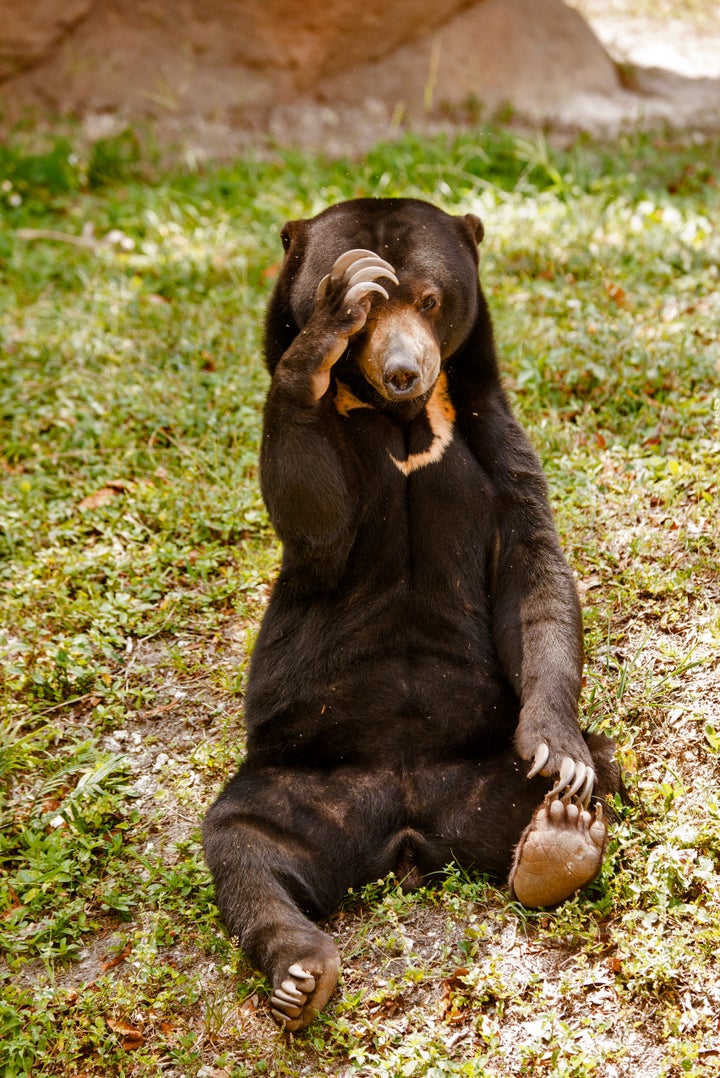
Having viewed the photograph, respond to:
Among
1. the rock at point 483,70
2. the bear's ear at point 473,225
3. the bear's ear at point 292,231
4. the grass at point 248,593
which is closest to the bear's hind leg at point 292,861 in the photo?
the grass at point 248,593

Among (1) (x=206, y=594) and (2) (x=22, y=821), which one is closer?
(2) (x=22, y=821)

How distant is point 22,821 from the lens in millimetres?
4348

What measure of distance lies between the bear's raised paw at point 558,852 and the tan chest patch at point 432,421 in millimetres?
1160

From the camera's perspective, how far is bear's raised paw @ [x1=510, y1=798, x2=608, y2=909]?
3.43 metres

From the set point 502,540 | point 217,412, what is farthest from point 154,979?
point 217,412

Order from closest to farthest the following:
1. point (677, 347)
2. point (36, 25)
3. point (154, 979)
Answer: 1. point (154, 979)
2. point (677, 347)
3. point (36, 25)

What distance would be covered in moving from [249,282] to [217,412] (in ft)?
5.16

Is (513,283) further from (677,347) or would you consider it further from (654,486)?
(654,486)

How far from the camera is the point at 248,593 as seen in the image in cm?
526

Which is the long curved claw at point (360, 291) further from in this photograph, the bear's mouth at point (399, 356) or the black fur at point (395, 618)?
the bear's mouth at point (399, 356)

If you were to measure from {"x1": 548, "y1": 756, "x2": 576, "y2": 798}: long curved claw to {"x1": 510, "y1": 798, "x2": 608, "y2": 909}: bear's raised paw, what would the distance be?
1.5 inches

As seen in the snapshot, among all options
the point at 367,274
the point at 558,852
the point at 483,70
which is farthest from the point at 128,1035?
the point at 483,70

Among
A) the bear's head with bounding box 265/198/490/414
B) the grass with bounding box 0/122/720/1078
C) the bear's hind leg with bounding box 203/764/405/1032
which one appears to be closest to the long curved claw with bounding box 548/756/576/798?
the grass with bounding box 0/122/720/1078

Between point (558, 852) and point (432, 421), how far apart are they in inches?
56.9
